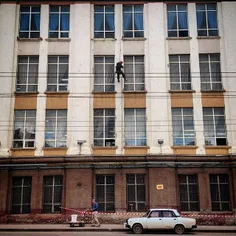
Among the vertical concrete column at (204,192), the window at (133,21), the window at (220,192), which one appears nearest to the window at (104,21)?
the window at (133,21)

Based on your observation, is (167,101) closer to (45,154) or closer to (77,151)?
(77,151)

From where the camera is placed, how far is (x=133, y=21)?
2547cm

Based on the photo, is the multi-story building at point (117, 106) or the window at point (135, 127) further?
the window at point (135, 127)

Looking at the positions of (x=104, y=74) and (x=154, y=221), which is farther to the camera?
(x=104, y=74)

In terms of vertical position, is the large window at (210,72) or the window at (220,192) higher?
the large window at (210,72)

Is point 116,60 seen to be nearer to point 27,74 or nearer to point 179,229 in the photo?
point 27,74

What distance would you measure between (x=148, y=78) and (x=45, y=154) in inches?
358

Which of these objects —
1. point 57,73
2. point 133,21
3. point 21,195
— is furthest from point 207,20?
point 21,195

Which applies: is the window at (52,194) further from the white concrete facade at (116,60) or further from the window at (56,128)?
the window at (56,128)

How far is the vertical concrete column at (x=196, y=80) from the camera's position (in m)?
23.3

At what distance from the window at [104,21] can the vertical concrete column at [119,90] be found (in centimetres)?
41

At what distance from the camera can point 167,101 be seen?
23.8 m

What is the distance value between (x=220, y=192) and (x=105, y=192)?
25.3 feet

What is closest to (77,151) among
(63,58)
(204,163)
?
(63,58)
